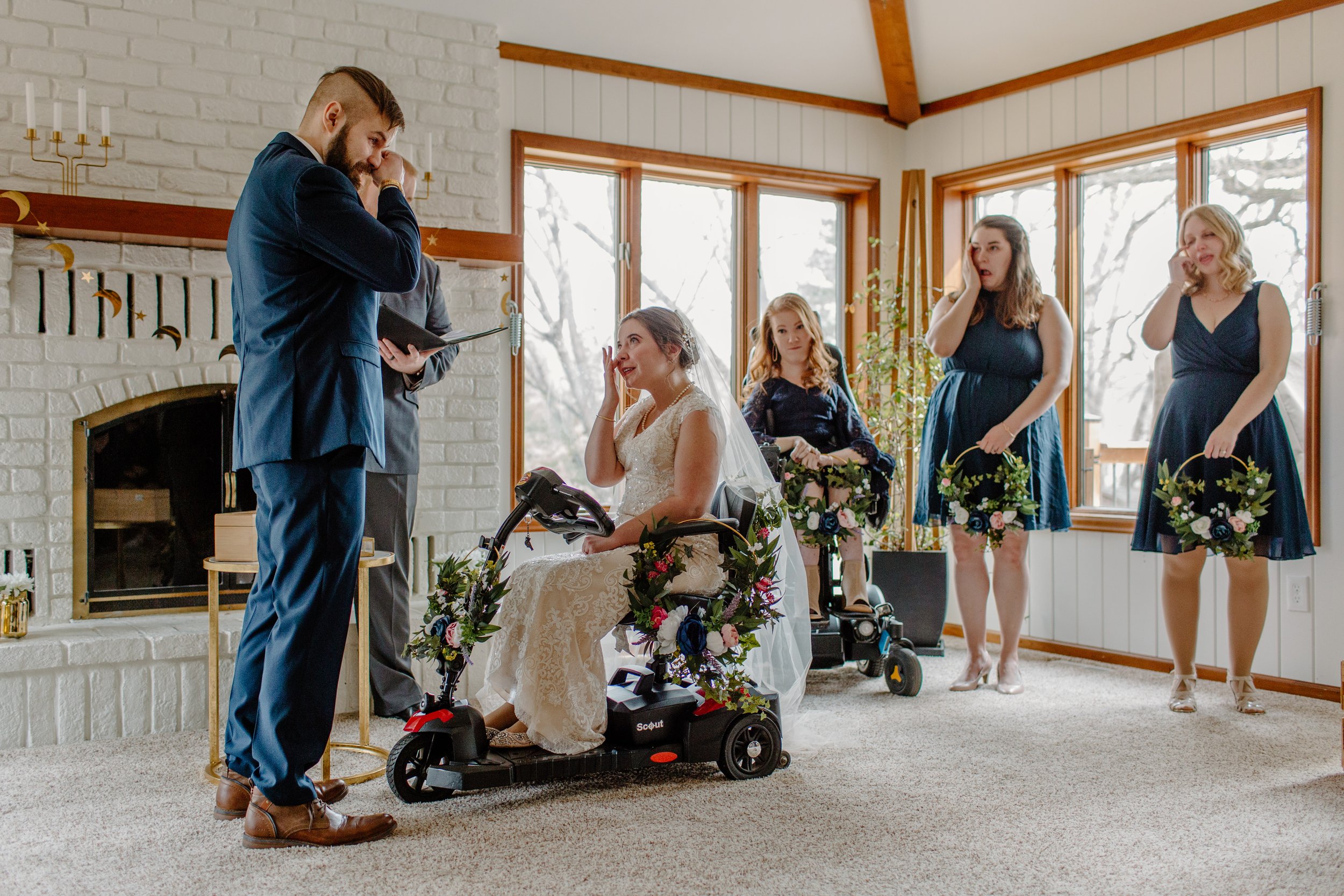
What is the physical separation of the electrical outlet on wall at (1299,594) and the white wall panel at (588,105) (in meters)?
3.17

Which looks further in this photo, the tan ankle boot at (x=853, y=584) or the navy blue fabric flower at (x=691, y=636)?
the tan ankle boot at (x=853, y=584)

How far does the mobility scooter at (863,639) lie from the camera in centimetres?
368

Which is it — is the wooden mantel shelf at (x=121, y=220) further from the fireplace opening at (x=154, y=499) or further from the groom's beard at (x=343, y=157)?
the groom's beard at (x=343, y=157)

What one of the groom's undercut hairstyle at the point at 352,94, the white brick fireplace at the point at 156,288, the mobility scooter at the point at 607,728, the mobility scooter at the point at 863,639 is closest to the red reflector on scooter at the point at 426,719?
the mobility scooter at the point at 607,728

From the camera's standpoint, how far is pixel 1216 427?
358cm

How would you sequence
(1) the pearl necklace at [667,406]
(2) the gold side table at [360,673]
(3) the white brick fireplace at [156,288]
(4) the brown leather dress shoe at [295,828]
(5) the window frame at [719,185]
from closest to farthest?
(4) the brown leather dress shoe at [295,828]
(2) the gold side table at [360,673]
(1) the pearl necklace at [667,406]
(3) the white brick fireplace at [156,288]
(5) the window frame at [719,185]

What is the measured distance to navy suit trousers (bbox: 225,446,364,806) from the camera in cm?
214

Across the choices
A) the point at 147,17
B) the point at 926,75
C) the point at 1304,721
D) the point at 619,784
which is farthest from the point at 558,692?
the point at 926,75

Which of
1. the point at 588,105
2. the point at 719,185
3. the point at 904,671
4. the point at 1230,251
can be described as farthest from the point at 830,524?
the point at 588,105

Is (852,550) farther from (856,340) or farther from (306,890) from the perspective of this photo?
(306,890)

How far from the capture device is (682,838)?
2.30 m

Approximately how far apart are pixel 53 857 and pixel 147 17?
276 centimetres

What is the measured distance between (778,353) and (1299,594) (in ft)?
6.73

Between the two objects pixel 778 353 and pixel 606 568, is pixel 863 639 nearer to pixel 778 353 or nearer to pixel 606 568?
pixel 778 353
